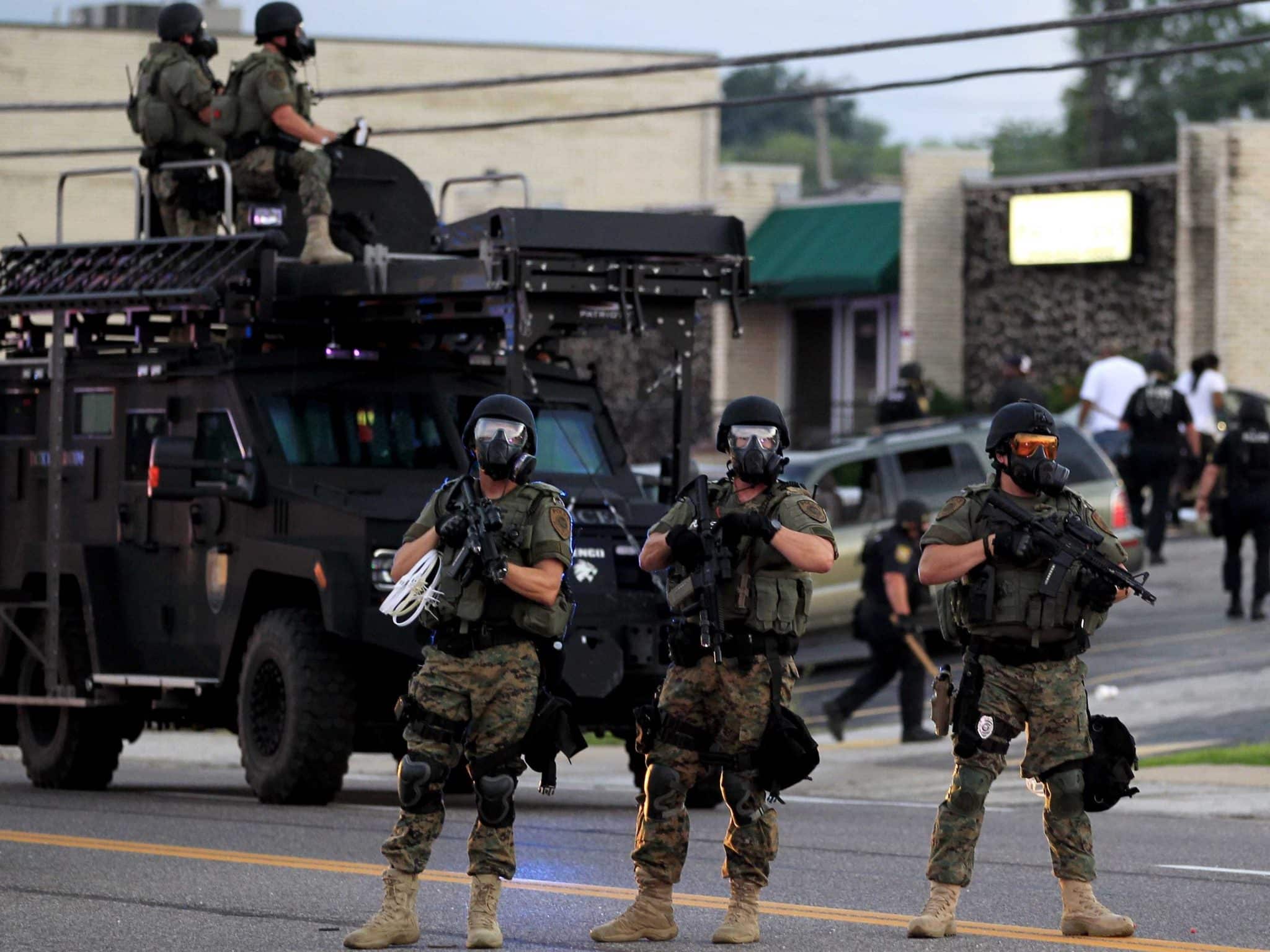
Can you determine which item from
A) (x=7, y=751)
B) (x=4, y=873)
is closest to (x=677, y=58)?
(x=7, y=751)

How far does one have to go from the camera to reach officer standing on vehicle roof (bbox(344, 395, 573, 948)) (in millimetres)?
8055

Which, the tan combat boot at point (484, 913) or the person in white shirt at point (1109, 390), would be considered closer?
the tan combat boot at point (484, 913)

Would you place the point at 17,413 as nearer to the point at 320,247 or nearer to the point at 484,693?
the point at 320,247

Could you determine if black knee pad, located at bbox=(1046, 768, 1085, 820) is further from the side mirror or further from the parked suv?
the parked suv

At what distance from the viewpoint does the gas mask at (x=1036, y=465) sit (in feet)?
27.8

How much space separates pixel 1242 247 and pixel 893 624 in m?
17.9

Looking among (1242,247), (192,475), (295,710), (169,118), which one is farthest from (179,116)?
(1242,247)

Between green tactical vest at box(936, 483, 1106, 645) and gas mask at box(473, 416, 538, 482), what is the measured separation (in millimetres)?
1608

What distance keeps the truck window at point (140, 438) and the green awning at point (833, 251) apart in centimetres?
2402

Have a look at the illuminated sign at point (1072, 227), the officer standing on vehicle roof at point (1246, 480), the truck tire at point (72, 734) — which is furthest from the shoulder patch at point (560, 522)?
the illuminated sign at point (1072, 227)

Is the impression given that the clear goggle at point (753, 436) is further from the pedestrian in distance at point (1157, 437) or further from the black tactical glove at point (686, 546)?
the pedestrian in distance at point (1157, 437)

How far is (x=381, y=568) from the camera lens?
41.0ft

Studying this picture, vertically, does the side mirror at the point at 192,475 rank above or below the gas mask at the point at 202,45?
below

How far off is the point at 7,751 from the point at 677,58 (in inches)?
1347
